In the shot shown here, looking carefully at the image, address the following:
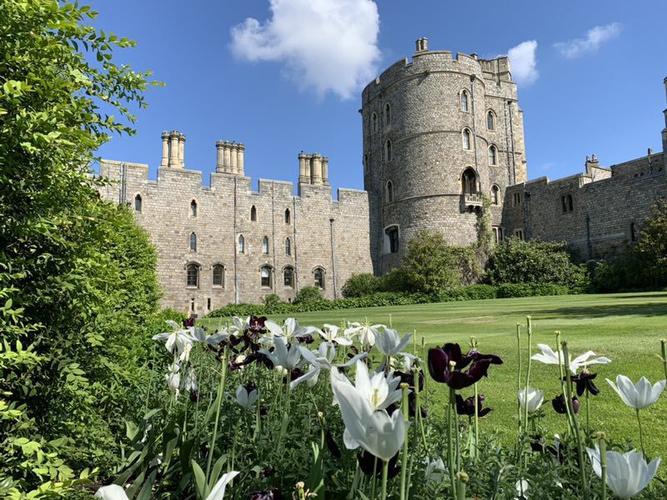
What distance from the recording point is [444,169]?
103ft

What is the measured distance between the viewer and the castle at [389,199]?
28.5 meters

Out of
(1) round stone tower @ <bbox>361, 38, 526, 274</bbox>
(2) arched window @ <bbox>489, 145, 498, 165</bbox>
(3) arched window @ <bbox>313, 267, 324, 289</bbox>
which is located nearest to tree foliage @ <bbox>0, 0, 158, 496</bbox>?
(3) arched window @ <bbox>313, 267, 324, 289</bbox>

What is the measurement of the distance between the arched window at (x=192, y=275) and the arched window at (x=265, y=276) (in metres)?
3.93

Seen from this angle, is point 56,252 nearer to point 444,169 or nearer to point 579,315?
point 579,315

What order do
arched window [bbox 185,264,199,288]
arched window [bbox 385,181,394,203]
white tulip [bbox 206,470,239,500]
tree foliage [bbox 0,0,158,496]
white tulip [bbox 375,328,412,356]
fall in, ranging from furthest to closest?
arched window [bbox 385,181,394,203] < arched window [bbox 185,264,199,288] < tree foliage [bbox 0,0,158,496] < white tulip [bbox 375,328,412,356] < white tulip [bbox 206,470,239,500]

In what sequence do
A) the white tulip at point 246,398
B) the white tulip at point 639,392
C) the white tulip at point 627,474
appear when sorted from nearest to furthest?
the white tulip at point 627,474 → the white tulip at point 639,392 → the white tulip at point 246,398

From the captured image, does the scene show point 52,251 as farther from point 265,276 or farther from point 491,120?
point 491,120

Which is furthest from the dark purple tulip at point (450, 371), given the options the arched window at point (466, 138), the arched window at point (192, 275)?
the arched window at point (466, 138)

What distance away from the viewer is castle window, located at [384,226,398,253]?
33781 mm

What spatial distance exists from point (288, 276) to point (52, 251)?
94.2ft

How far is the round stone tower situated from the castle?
3.1 inches

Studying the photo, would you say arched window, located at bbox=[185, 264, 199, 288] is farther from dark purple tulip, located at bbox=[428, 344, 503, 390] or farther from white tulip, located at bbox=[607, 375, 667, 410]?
dark purple tulip, located at bbox=[428, 344, 503, 390]

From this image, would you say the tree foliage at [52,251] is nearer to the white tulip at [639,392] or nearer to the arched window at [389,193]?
the white tulip at [639,392]

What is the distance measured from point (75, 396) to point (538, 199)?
3327 cm
